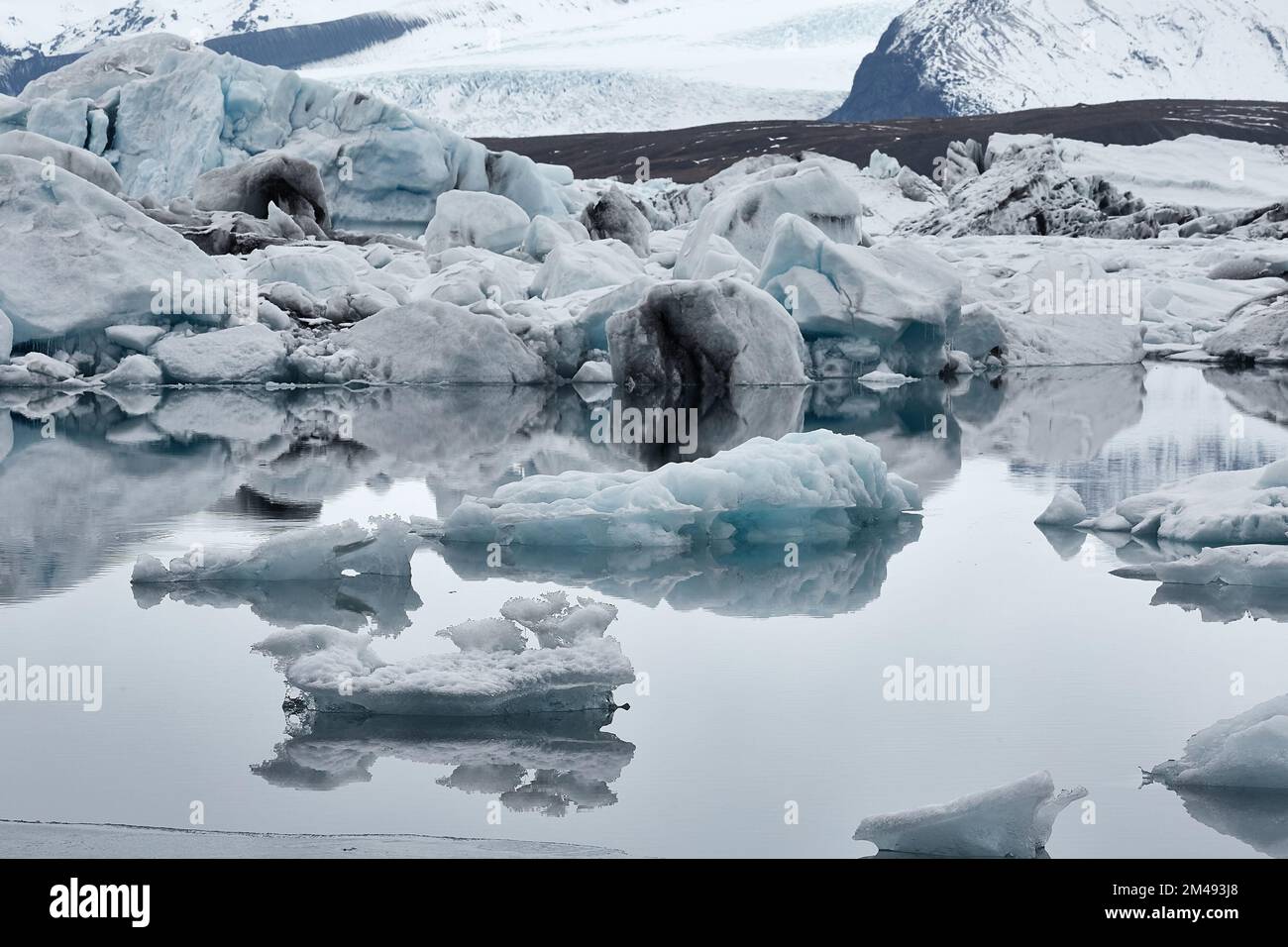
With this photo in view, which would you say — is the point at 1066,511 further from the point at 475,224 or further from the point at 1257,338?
the point at 475,224

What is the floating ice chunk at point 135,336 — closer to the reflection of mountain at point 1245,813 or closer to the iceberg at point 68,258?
the iceberg at point 68,258

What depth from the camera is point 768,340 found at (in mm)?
12969

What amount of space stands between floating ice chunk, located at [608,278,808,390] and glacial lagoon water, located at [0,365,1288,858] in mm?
3876

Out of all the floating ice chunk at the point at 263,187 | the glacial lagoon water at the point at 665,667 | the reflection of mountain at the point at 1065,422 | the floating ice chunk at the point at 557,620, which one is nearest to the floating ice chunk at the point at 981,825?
the glacial lagoon water at the point at 665,667

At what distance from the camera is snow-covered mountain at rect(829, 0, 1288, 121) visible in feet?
251

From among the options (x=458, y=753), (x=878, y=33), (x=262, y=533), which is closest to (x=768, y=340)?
(x=262, y=533)

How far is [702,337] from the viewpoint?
12688 millimetres

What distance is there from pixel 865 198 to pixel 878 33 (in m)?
46.7

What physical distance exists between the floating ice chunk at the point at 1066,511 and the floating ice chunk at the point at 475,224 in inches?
529

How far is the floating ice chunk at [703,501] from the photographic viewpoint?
6.02m

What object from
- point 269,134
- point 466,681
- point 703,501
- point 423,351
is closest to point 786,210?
point 423,351

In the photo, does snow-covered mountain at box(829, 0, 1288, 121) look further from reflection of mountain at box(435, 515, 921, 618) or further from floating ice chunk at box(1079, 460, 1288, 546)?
reflection of mountain at box(435, 515, 921, 618)

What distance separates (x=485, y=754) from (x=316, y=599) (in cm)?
182
